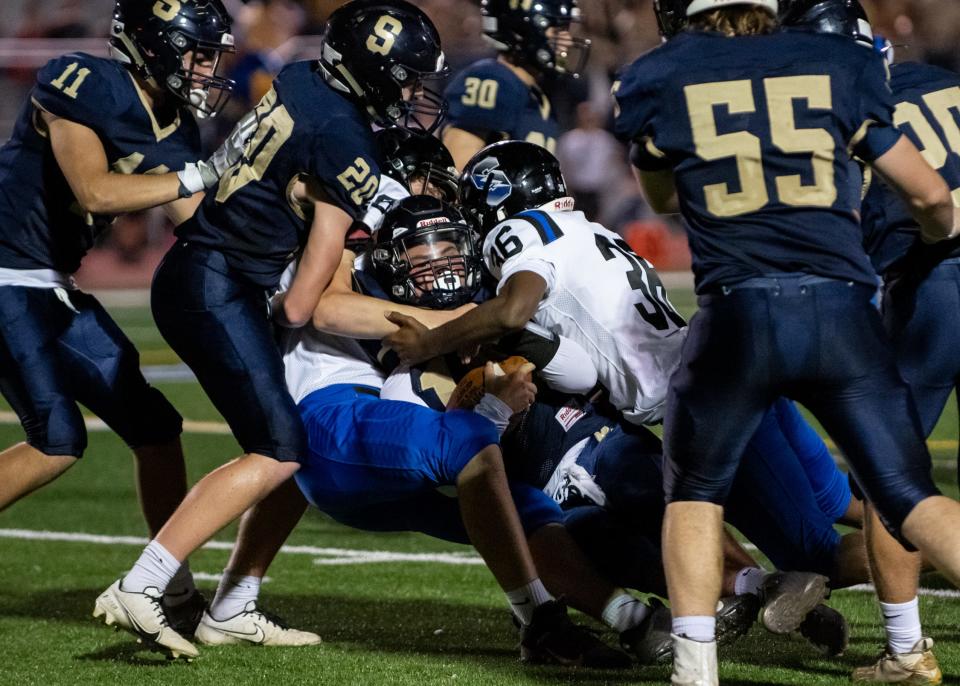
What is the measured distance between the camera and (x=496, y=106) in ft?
22.0

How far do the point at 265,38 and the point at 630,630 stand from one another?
13541mm

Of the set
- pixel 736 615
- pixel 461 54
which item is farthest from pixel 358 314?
pixel 461 54

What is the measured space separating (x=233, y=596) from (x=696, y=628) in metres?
1.58

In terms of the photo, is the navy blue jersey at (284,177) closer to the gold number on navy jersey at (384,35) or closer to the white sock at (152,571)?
the gold number on navy jersey at (384,35)

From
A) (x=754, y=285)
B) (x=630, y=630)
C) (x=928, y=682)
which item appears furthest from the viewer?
(x=630, y=630)

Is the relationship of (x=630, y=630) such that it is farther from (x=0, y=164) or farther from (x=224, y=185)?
(x=0, y=164)

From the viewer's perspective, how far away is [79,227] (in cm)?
473

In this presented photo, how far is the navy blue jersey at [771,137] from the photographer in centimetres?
317

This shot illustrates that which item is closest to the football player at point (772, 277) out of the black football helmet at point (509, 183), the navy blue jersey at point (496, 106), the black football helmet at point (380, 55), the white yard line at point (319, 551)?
the black football helmet at point (509, 183)

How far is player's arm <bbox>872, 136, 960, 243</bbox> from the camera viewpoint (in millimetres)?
3232

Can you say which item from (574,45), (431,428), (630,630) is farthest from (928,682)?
(574,45)

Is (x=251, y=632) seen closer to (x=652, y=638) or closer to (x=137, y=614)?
(x=137, y=614)

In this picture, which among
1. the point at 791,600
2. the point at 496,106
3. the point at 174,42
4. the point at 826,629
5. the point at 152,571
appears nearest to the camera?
the point at 791,600

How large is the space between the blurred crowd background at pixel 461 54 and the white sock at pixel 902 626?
40.7 ft
